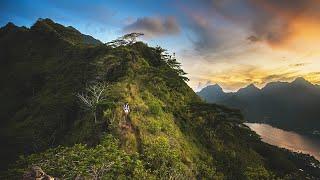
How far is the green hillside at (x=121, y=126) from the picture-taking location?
3281 cm

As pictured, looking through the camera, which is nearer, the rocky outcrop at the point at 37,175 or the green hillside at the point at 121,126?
the rocky outcrop at the point at 37,175

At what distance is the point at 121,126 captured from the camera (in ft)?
131

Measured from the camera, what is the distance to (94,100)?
46.3 m

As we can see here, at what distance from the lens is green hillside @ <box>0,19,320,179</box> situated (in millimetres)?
32812

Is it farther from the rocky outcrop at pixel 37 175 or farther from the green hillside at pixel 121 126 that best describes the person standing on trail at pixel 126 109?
the rocky outcrop at pixel 37 175

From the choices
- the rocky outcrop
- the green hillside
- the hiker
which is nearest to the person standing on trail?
the hiker

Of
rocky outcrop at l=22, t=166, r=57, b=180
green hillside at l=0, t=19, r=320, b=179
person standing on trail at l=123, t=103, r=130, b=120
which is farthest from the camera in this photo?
person standing on trail at l=123, t=103, r=130, b=120

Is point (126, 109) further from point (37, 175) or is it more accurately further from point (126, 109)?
point (37, 175)

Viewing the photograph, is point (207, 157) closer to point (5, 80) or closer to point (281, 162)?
point (281, 162)

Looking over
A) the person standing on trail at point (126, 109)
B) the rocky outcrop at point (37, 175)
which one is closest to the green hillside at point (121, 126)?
the person standing on trail at point (126, 109)

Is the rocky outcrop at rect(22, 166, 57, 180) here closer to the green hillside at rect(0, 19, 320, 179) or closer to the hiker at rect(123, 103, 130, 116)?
the green hillside at rect(0, 19, 320, 179)

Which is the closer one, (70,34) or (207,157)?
(207,157)

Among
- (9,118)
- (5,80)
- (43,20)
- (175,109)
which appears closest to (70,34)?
(43,20)

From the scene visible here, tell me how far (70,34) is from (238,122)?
77.1 metres
